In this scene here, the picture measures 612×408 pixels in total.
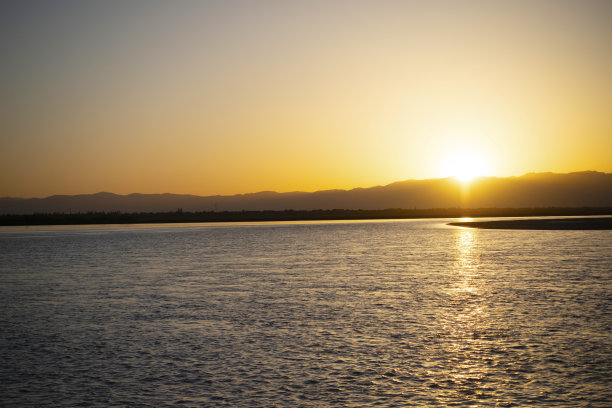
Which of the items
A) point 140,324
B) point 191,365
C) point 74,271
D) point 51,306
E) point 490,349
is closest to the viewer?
point 191,365

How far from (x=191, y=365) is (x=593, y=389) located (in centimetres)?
798

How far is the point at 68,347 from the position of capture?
13.7 metres

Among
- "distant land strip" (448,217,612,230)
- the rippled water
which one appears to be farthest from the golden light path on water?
"distant land strip" (448,217,612,230)

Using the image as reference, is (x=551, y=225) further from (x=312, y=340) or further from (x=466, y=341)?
(x=312, y=340)

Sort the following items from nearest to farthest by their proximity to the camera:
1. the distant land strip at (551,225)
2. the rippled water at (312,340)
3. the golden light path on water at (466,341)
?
the rippled water at (312,340) → the golden light path on water at (466,341) → the distant land strip at (551,225)

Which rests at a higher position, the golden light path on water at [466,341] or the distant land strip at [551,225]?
the distant land strip at [551,225]

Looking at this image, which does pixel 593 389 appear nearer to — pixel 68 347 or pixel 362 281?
pixel 68 347

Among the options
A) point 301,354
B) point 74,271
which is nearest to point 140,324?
Answer: point 301,354

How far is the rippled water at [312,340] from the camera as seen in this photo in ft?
32.7

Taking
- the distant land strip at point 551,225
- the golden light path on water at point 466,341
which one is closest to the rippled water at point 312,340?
the golden light path on water at point 466,341

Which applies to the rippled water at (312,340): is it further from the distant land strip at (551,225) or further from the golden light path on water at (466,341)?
the distant land strip at (551,225)

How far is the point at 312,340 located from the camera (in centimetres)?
1386

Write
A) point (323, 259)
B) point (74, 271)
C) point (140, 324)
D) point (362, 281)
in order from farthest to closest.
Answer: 1. point (323, 259)
2. point (74, 271)
3. point (362, 281)
4. point (140, 324)

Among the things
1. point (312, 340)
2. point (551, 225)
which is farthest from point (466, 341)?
point (551, 225)
